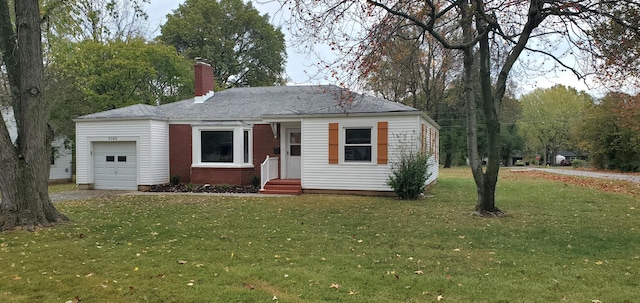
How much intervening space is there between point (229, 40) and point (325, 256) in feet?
119

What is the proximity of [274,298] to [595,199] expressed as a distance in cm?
1245

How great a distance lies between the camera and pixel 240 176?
16.1 meters

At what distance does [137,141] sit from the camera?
1602 cm

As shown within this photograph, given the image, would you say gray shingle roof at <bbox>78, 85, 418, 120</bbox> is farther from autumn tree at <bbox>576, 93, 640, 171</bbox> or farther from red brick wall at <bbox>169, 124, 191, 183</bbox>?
autumn tree at <bbox>576, 93, 640, 171</bbox>

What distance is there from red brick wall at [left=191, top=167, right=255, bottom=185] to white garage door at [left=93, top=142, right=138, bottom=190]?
2432mm

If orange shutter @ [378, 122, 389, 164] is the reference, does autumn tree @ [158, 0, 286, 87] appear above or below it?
above

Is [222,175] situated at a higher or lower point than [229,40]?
lower

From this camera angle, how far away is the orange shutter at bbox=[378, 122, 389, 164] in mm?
13836

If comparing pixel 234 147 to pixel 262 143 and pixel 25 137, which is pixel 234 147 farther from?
pixel 25 137

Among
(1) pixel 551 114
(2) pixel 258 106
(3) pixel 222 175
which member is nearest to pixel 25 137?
(3) pixel 222 175

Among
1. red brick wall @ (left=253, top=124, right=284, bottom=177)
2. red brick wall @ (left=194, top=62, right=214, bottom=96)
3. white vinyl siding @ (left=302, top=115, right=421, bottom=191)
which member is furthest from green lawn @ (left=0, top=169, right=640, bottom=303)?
red brick wall @ (left=194, top=62, right=214, bottom=96)

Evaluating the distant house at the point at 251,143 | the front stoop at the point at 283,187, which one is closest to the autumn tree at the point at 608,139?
the distant house at the point at 251,143

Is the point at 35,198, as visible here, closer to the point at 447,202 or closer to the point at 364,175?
the point at 364,175

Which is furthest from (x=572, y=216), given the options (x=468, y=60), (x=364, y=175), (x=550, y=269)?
(x=364, y=175)
